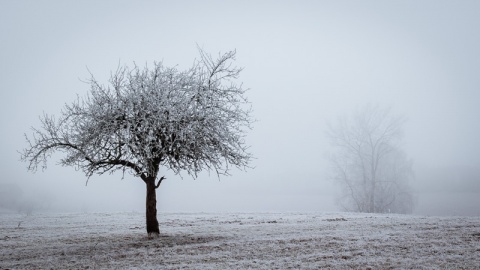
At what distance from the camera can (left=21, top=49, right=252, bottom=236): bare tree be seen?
14594 millimetres

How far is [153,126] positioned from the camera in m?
14.3

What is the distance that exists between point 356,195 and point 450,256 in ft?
119

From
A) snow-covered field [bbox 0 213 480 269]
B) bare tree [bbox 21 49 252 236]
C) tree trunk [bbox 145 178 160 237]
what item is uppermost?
bare tree [bbox 21 49 252 236]

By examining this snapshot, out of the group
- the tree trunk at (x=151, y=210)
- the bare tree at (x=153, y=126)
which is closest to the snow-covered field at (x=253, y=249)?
the tree trunk at (x=151, y=210)

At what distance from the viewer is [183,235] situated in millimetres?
17891

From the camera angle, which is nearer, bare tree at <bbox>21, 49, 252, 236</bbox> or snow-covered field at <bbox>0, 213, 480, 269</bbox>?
snow-covered field at <bbox>0, 213, 480, 269</bbox>

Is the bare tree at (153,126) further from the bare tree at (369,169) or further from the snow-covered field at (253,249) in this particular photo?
the bare tree at (369,169)

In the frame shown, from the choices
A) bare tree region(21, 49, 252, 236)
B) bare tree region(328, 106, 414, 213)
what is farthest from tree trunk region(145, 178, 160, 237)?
bare tree region(328, 106, 414, 213)

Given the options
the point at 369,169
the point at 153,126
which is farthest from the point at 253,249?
the point at 369,169

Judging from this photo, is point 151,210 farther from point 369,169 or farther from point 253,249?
point 369,169

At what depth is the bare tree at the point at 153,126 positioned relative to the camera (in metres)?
14.6

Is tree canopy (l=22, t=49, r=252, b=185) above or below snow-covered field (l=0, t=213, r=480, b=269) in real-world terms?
above

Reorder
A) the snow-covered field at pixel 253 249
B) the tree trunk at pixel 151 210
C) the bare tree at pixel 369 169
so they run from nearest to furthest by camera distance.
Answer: the snow-covered field at pixel 253 249, the tree trunk at pixel 151 210, the bare tree at pixel 369 169

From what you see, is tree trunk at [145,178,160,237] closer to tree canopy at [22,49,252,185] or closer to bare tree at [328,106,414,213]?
tree canopy at [22,49,252,185]
